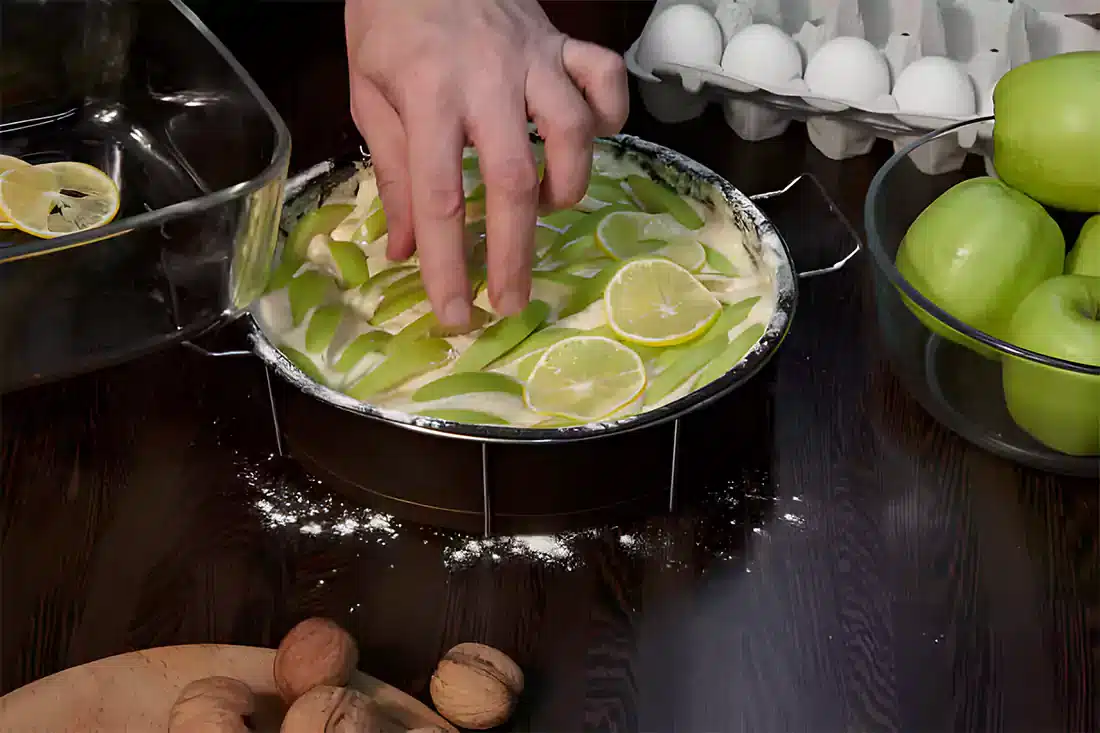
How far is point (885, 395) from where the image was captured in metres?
1.07

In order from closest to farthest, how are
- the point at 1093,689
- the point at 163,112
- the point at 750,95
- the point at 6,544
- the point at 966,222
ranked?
the point at 1093,689
the point at 6,544
the point at 966,222
the point at 163,112
the point at 750,95

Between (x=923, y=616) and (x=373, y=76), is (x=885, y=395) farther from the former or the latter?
(x=373, y=76)

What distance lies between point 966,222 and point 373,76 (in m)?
0.57

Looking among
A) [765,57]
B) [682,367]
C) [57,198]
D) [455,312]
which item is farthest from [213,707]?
[765,57]

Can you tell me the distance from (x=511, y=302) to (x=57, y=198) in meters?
0.51

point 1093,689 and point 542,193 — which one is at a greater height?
point 542,193

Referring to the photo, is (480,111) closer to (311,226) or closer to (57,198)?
(311,226)

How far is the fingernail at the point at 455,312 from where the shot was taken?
94 centimetres

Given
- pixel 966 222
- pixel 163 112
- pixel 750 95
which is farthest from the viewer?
pixel 750 95

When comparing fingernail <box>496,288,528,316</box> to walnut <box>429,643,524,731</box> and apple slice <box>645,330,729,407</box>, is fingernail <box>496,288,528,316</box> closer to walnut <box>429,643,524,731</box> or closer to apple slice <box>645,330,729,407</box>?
apple slice <box>645,330,729,407</box>

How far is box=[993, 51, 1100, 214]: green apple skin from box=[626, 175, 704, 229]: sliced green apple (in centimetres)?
32

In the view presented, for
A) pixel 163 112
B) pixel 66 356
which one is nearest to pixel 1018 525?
pixel 66 356

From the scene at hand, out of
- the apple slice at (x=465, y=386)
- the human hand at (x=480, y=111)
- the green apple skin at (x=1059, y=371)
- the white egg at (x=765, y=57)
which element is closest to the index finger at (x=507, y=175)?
the human hand at (x=480, y=111)

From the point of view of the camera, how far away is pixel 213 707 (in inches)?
28.3
